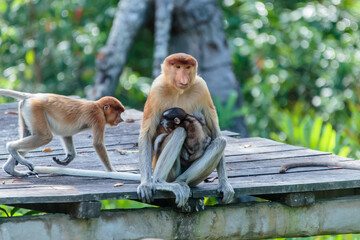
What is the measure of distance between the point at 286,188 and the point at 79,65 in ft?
21.2

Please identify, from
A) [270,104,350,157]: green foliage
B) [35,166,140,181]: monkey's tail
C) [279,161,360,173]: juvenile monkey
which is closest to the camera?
[35,166,140,181]: monkey's tail

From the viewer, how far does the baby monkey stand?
12.3 feet

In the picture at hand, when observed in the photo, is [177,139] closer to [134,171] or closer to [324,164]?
[134,171]

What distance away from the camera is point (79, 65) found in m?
9.98

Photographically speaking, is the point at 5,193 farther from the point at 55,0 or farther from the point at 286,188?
the point at 55,0

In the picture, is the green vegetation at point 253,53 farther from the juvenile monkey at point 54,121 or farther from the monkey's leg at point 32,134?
the monkey's leg at point 32,134

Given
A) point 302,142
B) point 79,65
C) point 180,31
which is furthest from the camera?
point 79,65

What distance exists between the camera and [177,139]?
147 inches

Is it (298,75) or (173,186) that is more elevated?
(173,186)

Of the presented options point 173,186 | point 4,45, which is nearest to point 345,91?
point 4,45

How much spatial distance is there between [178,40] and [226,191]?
534cm

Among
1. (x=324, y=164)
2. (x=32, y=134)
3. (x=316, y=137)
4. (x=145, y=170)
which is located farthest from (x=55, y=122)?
(x=316, y=137)

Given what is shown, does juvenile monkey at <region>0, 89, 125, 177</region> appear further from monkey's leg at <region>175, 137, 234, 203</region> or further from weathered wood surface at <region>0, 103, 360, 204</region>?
monkey's leg at <region>175, 137, 234, 203</region>

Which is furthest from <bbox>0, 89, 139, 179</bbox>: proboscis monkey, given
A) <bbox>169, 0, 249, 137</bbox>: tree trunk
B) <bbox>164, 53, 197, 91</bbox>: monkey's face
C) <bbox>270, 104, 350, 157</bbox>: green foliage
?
<bbox>169, 0, 249, 137</bbox>: tree trunk
